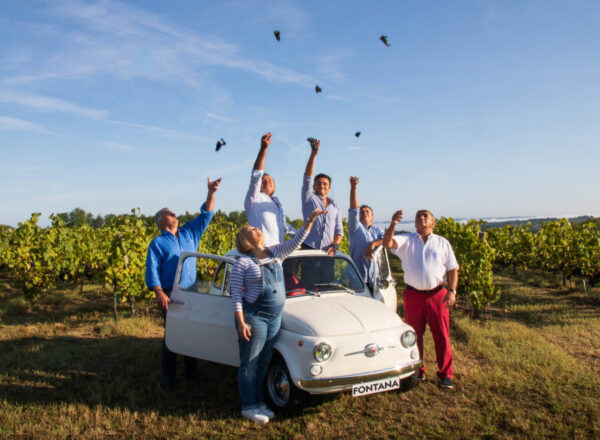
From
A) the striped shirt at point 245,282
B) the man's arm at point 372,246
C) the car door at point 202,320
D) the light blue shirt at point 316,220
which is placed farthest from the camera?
the light blue shirt at point 316,220

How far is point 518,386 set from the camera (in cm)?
507

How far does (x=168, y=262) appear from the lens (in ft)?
16.9

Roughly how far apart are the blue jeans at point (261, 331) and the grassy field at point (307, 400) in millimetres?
382

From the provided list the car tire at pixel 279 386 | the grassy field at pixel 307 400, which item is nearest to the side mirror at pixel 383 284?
the grassy field at pixel 307 400

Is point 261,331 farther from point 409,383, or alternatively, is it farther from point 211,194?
point 211,194

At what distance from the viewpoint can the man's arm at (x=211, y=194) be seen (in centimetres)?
533

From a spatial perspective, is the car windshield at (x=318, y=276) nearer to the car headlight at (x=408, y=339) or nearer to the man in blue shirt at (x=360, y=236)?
the man in blue shirt at (x=360, y=236)

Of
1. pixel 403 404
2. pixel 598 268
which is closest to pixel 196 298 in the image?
pixel 403 404

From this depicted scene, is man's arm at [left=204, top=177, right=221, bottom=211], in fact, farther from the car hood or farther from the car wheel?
the car wheel

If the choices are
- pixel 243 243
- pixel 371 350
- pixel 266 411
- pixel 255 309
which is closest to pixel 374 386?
pixel 371 350

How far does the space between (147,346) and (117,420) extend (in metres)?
2.90

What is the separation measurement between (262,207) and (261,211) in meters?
0.05

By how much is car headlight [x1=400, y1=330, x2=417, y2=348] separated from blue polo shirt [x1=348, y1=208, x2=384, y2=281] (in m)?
1.35

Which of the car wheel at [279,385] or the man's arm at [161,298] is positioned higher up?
the man's arm at [161,298]
